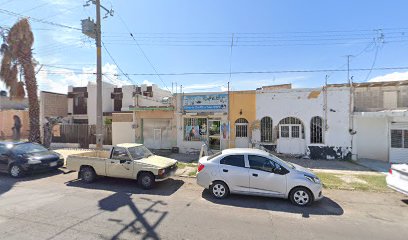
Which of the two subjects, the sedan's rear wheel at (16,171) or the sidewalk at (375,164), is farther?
the sidewalk at (375,164)

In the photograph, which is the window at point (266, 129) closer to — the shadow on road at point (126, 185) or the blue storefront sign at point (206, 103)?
the blue storefront sign at point (206, 103)

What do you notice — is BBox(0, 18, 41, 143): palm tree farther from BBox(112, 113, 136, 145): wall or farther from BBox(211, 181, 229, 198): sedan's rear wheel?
BBox(211, 181, 229, 198): sedan's rear wheel

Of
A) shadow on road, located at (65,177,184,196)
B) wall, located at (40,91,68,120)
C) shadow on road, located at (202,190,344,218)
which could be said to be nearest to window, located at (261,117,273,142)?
shadow on road, located at (65,177,184,196)

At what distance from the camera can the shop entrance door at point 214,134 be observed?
16672mm

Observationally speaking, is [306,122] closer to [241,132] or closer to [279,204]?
[241,132]

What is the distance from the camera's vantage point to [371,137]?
590 inches

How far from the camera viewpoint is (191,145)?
17.0m

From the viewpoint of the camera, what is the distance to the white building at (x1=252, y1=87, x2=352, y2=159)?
1484 cm

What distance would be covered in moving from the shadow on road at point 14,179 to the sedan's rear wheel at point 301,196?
9.20 metres

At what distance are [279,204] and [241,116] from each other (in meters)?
9.34

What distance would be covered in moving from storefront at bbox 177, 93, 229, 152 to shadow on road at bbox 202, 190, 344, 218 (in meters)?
8.65

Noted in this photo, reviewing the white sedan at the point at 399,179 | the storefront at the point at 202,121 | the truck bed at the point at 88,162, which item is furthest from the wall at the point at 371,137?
the truck bed at the point at 88,162

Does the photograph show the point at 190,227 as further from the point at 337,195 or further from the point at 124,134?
the point at 124,134

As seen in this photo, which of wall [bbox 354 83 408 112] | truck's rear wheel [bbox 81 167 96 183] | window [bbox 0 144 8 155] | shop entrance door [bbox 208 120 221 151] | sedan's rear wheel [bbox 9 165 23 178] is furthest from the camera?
shop entrance door [bbox 208 120 221 151]
